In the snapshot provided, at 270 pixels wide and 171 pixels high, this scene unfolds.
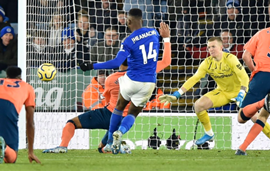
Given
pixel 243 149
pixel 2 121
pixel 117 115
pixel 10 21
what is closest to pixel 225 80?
pixel 243 149

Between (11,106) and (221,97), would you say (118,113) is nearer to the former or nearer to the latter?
(11,106)

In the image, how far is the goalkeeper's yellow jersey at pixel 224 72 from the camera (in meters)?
9.23

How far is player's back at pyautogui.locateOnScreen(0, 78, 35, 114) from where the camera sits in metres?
6.09

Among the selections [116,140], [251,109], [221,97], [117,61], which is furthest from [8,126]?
[221,97]

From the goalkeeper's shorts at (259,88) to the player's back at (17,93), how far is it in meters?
3.37

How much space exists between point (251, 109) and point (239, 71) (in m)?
1.20

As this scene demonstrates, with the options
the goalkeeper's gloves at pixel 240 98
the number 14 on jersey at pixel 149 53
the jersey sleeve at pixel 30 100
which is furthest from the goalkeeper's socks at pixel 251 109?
the jersey sleeve at pixel 30 100

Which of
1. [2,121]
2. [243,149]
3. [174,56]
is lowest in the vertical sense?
[243,149]

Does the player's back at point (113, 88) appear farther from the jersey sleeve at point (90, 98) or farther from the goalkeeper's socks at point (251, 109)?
the jersey sleeve at point (90, 98)

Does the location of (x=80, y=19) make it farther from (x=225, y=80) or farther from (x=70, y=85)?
Result: (x=225, y=80)

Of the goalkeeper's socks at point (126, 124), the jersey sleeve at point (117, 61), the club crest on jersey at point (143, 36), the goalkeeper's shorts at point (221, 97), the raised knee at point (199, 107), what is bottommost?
the goalkeeper's socks at point (126, 124)

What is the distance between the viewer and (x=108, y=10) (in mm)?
12203

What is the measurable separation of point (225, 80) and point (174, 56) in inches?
119

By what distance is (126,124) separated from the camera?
7.68 m
